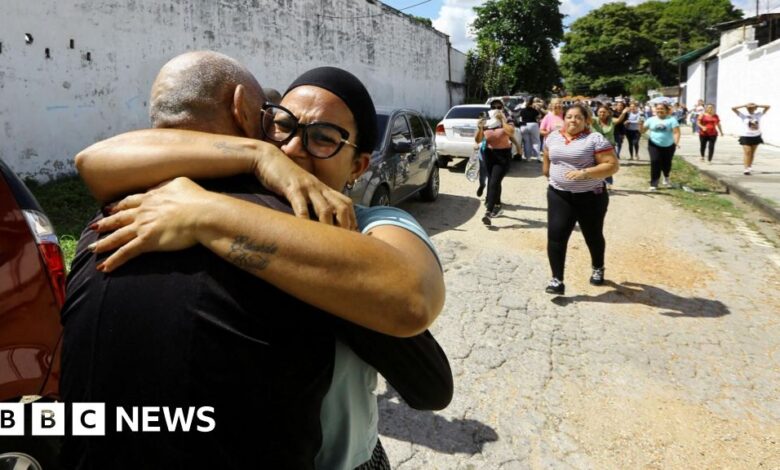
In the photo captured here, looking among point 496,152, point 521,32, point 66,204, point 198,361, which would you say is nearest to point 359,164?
point 198,361

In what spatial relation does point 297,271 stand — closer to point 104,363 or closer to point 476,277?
point 104,363

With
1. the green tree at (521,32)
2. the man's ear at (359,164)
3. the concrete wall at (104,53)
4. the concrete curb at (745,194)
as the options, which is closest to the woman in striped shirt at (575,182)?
the man's ear at (359,164)

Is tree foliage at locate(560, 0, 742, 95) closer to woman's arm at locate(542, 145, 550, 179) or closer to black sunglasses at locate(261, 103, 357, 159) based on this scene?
woman's arm at locate(542, 145, 550, 179)

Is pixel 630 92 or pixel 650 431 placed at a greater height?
pixel 630 92

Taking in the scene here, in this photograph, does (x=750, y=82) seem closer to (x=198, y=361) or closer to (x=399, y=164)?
(x=399, y=164)

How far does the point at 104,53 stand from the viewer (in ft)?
30.9

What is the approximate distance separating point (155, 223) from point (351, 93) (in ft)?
1.95

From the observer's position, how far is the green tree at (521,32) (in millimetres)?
34188

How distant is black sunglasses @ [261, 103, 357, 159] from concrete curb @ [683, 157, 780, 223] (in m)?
8.98

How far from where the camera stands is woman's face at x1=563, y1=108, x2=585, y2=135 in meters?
5.17

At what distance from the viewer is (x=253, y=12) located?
13000 millimetres

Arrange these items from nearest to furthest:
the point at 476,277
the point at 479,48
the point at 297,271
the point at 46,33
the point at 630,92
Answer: the point at 297,271, the point at 476,277, the point at 46,33, the point at 479,48, the point at 630,92

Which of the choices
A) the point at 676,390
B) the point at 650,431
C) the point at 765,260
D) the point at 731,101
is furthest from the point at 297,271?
the point at 731,101

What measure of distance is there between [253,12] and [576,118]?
1008cm
